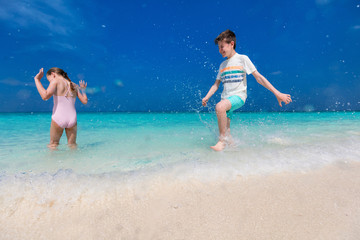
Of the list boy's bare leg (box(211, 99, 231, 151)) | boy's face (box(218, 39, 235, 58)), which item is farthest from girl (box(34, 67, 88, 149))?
boy's face (box(218, 39, 235, 58))

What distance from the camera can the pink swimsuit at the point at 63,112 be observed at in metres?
3.64

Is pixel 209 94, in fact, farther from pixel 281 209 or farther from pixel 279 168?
pixel 281 209

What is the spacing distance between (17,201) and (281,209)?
6.65 ft

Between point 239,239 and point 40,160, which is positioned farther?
point 40,160

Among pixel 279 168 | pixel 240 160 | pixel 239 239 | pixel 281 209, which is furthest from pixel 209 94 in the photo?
pixel 239 239

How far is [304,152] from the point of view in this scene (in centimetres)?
271

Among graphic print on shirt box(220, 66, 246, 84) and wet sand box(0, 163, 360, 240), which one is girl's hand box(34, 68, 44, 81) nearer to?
wet sand box(0, 163, 360, 240)

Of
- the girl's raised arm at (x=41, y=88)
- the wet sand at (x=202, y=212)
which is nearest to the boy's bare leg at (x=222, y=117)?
the wet sand at (x=202, y=212)

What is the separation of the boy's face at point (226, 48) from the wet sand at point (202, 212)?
2.41m

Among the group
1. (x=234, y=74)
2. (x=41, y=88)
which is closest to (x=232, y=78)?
(x=234, y=74)

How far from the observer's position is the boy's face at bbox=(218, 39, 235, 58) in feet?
11.4

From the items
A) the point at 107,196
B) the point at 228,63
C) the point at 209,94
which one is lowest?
the point at 107,196

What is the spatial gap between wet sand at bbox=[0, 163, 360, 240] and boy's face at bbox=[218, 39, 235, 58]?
241cm

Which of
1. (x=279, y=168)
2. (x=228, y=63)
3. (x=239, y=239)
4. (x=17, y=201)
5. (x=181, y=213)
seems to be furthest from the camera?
(x=228, y=63)
